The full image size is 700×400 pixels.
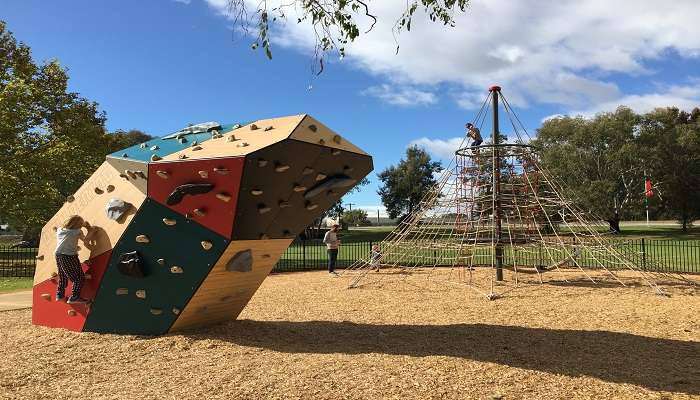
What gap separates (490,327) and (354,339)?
2.28 metres

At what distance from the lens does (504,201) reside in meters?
13.9

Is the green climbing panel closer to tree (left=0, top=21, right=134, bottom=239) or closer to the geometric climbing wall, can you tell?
the geometric climbing wall

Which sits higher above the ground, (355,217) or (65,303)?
(355,217)

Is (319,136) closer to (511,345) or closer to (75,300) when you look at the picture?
(511,345)

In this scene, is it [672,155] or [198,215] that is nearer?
[198,215]

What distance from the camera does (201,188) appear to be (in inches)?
230

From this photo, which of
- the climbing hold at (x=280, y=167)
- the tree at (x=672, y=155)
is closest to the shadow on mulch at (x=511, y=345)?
the climbing hold at (x=280, y=167)

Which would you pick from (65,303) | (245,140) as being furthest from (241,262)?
(65,303)

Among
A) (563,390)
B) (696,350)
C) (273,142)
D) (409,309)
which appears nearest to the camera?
(563,390)

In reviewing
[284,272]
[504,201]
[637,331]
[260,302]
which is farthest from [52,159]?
[637,331]

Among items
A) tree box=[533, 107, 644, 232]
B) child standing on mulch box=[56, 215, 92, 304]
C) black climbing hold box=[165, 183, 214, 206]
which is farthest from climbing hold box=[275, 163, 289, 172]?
tree box=[533, 107, 644, 232]

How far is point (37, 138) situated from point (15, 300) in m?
11.2

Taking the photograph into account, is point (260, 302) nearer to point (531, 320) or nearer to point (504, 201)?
point (531, 320)

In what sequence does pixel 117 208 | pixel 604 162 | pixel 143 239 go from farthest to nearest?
pixel 604 162 → pixel 117 208 → pixel 143 239
